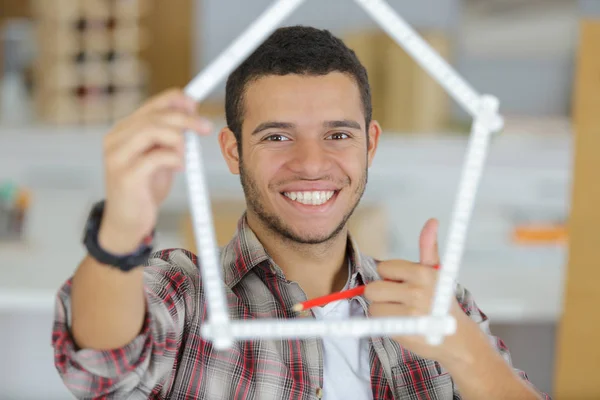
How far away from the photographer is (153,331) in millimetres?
688

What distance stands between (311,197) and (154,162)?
20 cm

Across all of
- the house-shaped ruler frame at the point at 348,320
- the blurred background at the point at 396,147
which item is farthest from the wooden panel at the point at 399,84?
the house-shaped ruler frame at the point at 348,320

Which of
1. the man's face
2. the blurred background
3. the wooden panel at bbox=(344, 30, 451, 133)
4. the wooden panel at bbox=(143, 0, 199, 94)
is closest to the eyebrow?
the man's face

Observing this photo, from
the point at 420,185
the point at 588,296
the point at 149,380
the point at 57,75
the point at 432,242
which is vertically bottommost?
the point at 149,380

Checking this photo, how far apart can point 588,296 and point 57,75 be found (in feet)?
4.92

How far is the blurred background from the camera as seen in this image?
1.61 meters

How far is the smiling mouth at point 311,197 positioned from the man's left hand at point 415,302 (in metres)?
0.09

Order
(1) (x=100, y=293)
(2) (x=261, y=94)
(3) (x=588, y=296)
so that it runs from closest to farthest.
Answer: (1) (x=100, y=293), (2) (x=261, y=94), (3) (x=588, y=296)

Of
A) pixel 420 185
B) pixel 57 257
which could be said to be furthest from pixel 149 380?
pixel 420 185

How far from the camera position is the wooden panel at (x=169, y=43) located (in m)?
2.61

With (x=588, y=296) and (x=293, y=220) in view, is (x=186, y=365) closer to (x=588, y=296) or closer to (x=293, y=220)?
(x=293, y=220)

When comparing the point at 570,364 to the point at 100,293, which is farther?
the point at 570,364

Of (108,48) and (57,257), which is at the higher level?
(108,48)

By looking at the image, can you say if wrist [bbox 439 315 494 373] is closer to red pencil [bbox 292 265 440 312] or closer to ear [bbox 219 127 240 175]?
red pencil [bbox 292 265 440 312]
